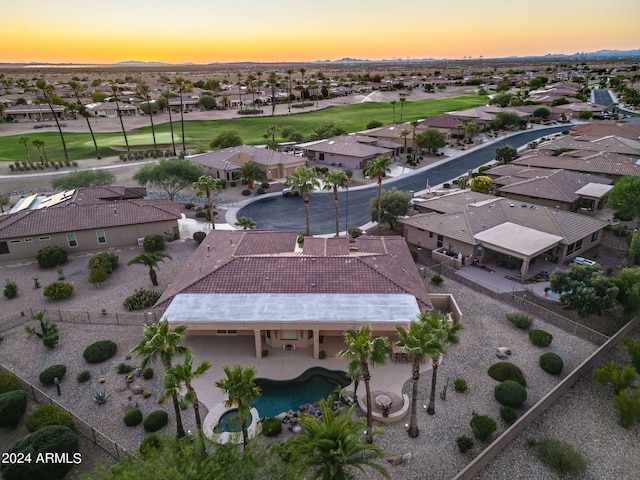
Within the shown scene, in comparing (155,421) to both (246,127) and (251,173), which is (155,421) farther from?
(246,127)

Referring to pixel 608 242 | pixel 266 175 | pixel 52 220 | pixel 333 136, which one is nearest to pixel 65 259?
pixel 52 220

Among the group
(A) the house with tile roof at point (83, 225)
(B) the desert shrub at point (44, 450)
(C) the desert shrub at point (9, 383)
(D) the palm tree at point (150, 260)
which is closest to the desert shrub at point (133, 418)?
(B) the desert shrub at point (44, 450)

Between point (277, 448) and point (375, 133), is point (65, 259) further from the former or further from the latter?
point (375, 133)

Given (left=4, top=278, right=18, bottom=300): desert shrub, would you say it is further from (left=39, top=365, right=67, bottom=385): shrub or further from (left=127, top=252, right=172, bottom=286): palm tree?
(left=39, top=365, right=67, bottom=385): shrub

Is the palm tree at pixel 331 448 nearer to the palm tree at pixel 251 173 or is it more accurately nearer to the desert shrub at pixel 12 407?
the desert shrub at pixel 12 407

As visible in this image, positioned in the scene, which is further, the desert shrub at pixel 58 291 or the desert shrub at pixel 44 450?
the desert shrub at pixel 58 291

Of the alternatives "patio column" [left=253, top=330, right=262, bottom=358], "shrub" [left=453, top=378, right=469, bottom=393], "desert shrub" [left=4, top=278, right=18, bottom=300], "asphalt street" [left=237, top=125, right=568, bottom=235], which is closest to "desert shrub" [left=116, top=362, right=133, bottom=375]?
"patio column" [left=253, top=330, right=262, bottom=358]

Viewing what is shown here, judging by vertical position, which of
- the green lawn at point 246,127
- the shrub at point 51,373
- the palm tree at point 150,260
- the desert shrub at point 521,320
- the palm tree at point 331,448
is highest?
the green lawn at point 246,127
